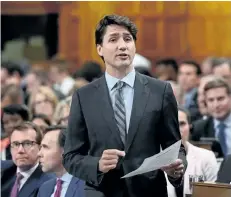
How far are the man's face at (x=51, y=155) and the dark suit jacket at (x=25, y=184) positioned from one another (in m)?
0.20

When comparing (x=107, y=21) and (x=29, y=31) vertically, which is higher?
(x=29, y=31)

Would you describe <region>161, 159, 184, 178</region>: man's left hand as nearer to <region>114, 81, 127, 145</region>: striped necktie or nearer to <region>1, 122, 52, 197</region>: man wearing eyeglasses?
<region>114, 81, 127, 145</region>: striped necktie

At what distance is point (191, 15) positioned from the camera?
1664 cm

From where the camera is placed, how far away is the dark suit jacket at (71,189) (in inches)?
227

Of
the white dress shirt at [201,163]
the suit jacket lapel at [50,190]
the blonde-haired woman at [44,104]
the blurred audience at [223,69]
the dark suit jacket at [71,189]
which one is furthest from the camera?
the blurred audience at [223,69]

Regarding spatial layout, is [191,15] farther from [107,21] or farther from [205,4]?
[107,21]

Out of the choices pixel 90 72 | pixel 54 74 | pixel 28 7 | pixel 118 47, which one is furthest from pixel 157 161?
pixel 28 7

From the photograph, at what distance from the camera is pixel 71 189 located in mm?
5805

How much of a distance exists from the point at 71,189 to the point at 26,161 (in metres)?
1.02

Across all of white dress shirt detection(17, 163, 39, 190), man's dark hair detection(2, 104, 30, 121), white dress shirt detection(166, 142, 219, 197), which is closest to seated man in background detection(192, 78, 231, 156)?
man's dark hair detection(2, 104, 30, 121)

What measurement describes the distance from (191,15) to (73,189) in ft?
36.6

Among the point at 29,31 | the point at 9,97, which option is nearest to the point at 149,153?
the point at 9,97

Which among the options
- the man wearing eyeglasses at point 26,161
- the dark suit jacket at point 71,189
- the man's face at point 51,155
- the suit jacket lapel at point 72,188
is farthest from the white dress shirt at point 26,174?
the suit jacket lapel at point 72,188

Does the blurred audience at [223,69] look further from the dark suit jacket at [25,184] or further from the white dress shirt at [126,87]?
the white dress shirt at [126,87]
